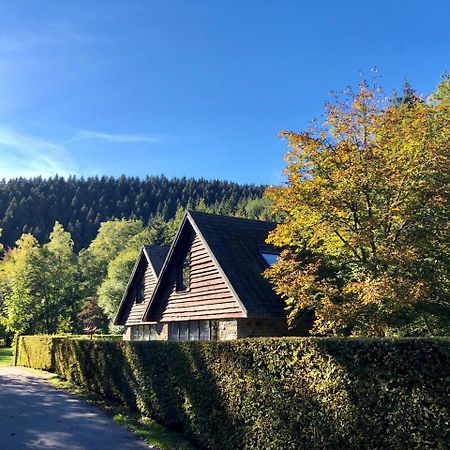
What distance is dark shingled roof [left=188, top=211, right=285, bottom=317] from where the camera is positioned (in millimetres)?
17375

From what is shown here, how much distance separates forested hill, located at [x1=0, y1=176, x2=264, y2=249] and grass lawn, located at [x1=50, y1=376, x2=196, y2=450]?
137 metres

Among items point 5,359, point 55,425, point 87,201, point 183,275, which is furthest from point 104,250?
point 87,201

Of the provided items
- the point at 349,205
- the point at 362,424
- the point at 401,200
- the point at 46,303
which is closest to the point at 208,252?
the point at 349,205

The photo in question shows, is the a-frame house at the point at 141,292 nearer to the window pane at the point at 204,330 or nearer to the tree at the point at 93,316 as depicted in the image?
the window pane at the point at 204,330

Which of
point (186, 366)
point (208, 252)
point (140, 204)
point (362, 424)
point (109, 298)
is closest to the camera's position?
point (362, 424)

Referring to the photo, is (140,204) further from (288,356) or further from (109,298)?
(288,356)

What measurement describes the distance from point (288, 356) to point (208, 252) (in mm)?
11219

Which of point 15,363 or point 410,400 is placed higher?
point 410,400

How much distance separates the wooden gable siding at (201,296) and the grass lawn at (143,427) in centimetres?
492

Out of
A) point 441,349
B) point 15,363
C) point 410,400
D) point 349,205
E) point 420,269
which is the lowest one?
point 15,363

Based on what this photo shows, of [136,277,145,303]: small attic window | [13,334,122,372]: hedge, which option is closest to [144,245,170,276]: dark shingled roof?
[136,277,145,303]: small attic window

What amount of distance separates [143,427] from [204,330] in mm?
7886

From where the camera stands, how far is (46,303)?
47.5 metres

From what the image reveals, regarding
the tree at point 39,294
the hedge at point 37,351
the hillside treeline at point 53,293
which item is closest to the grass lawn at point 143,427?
the hedge at point 37,351
